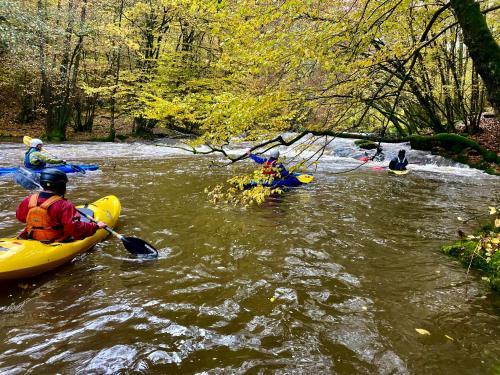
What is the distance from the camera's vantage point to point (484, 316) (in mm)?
3494

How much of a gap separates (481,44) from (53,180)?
4.46 meters

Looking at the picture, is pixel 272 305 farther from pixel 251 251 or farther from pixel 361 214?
pixel 361 214

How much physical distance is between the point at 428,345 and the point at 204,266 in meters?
2.59

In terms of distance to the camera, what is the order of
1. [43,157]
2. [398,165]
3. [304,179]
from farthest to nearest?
1. [398,165]
2. [304,179]
3. [43,157]

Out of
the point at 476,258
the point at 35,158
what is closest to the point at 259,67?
the point at 476,258

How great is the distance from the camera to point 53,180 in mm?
4188

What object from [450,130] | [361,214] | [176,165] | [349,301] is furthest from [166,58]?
[349,301]

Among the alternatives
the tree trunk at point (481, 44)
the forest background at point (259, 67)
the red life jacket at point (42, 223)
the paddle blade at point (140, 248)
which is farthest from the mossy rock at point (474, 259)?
the red life jacket at point (42, 223)

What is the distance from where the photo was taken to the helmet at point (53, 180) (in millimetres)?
4160

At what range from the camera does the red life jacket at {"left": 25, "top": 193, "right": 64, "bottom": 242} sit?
426 cm

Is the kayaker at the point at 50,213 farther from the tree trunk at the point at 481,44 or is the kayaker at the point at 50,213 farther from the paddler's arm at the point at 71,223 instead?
the tree trunk at the point at 481,44

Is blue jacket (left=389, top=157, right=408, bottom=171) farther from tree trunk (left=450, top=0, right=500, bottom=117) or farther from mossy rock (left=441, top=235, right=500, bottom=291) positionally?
tree trunk (left=450, top=0, right=500, bottom=117)

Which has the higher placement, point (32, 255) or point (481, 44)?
point (481, 44)

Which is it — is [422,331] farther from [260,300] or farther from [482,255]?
[482,255]
